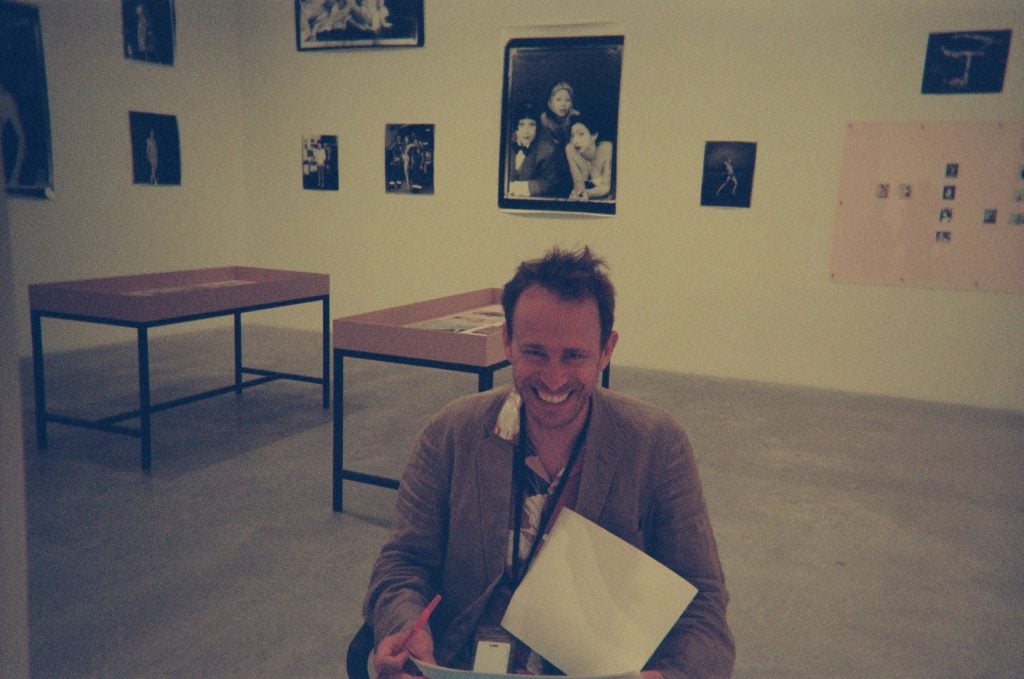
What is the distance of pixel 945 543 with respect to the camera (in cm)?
327

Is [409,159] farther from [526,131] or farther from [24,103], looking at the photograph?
[24,103]

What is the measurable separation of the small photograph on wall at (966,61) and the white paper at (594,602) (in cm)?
547

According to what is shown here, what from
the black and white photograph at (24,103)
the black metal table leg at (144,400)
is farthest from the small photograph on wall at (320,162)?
the black metal table leg at (144,400)

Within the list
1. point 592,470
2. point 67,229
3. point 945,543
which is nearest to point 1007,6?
point 945,543

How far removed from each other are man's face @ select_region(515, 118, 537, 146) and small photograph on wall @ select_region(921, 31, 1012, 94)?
2961 millimetres

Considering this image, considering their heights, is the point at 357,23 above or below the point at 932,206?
above

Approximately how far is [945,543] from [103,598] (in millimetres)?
3314

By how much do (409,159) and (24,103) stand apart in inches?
120

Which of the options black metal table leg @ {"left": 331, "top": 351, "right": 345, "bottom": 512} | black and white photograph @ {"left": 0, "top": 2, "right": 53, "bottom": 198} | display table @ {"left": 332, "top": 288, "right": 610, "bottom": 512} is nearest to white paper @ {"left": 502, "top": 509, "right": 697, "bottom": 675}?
display table @ {"left": 332, "top": 288, "right": 610, "bottom": 512}

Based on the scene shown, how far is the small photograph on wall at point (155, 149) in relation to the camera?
6.73 metres

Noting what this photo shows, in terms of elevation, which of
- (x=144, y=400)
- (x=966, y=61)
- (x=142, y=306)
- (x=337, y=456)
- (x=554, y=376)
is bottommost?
(x=337, y=456)

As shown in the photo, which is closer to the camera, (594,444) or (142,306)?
(594,444)

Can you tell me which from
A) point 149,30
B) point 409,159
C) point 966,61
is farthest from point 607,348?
point 149,30

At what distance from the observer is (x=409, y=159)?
280 inches
